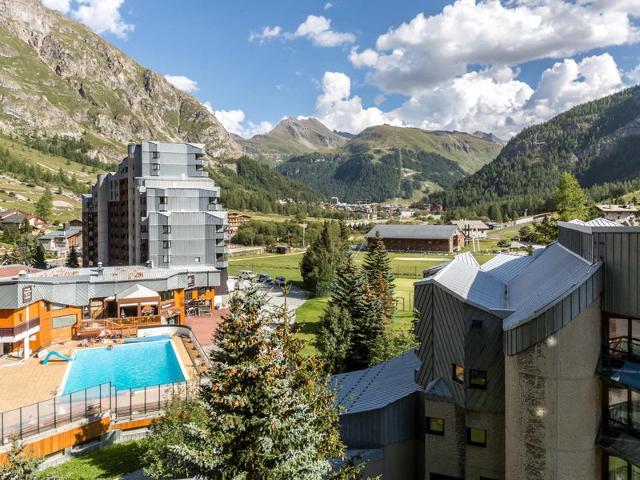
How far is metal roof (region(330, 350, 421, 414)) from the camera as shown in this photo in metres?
18.2

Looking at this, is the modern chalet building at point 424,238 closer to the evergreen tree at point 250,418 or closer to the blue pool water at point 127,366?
the blue pool water at point 127,366

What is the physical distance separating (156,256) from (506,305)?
155ft

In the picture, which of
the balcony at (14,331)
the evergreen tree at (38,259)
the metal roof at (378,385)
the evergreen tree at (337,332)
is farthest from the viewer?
the evergreen tree at (38,259)

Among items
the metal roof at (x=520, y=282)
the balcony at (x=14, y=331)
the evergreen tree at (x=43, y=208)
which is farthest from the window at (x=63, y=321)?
the evergreen tree at (x=43, y=208)

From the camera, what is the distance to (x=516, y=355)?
42.4ft

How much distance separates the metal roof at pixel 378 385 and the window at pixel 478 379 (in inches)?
115

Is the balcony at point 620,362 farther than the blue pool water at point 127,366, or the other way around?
the blue pool water at point 127,366

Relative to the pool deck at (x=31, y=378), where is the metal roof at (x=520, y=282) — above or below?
above

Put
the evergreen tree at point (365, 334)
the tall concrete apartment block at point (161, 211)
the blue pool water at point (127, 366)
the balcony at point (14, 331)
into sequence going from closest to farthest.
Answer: the blue pool water at point (127, 366), the balcony at point (14, 331), the evergreen tree at point (365, 334), the tall concrete apartment block at point (161, 211)

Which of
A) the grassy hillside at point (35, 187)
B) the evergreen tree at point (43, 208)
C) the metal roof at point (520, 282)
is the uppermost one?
the grassy hillside at point (35, 187)

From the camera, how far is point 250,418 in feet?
37.7

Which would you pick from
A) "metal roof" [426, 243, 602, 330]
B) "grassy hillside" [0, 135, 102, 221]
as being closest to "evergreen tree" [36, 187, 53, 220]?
"grassy hillside" [0, 135, 102, 221]

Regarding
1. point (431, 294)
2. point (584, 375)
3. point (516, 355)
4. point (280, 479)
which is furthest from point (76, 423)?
point (584, 375)

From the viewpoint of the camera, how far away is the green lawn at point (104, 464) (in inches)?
699
